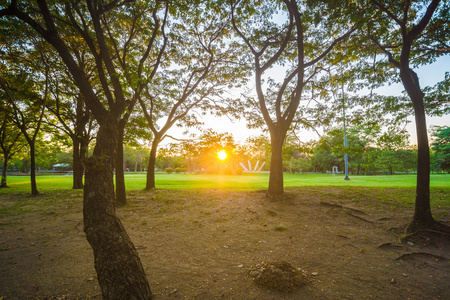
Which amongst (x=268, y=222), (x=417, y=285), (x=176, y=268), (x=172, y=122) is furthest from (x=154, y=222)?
(x=172, y=122)

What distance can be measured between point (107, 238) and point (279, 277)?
300cm

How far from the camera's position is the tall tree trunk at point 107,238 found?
8.36ft

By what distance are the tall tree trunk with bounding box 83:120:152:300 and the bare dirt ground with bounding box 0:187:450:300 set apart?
878 mm

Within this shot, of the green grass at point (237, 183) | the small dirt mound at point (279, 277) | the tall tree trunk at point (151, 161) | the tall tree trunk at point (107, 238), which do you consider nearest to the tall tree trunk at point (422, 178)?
the small dirt mound at point (279, 277)

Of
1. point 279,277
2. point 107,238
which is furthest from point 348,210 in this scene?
point 107,238

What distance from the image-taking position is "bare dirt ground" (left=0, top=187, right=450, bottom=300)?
334 cm

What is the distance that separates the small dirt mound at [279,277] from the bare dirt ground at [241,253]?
87mm

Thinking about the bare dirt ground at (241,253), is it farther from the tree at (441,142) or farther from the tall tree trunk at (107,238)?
the tree at (441,142)

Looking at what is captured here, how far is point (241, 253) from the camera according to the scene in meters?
4.77

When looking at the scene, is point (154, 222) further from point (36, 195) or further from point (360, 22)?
point (36, 195)

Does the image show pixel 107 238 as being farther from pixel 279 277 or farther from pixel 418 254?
pixel 418 254

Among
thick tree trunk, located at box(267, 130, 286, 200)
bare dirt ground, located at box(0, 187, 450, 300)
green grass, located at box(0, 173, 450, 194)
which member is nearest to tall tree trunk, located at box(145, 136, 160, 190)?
green grass, located at box(0, 173, 450, 194)

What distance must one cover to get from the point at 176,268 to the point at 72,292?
179 centimetres

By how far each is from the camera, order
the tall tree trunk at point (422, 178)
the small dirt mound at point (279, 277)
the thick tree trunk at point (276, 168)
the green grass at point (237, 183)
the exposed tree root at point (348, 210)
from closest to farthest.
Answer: the small dirt mound at point (279, 277) → the tall tree trunk at point (422, 178) → the exposed tree root at point (348, 210) → the thick tree trunk at point (276, 168) → the green grass at point (237, 183)
